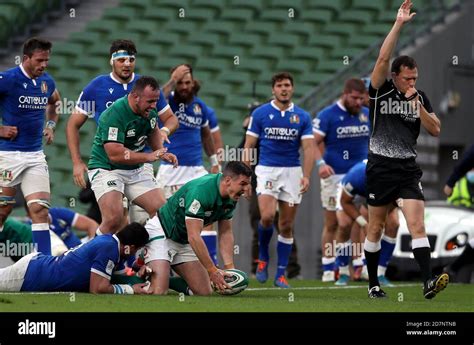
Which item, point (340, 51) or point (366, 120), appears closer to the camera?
point (366, 120)

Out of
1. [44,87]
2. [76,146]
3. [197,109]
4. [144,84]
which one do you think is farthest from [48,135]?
[197,109]

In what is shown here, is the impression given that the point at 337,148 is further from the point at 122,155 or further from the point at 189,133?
the point at 122,155

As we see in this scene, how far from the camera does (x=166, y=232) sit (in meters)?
12.7

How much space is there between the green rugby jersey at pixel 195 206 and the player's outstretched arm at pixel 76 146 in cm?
102

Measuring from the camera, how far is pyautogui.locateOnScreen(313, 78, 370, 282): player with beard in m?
17.3

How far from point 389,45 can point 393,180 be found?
1312 millimetres

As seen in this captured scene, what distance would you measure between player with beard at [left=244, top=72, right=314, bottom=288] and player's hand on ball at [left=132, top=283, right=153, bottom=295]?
126 inches

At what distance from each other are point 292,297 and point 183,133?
402 cm

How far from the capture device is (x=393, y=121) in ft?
40.9

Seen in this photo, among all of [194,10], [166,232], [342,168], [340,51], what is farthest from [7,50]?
[166,232]

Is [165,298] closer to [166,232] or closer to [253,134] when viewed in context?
[166,232]

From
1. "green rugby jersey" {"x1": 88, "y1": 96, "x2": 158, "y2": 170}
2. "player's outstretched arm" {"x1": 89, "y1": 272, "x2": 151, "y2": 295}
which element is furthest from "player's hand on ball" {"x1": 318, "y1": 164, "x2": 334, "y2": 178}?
"player's outstretched arm" {"x1": 89, "y1": 272, "x2": 151, "y2": 295}

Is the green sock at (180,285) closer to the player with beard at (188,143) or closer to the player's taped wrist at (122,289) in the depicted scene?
the player's taped wrist at (122,289)

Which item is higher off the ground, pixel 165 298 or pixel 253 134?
pixel 253 134
